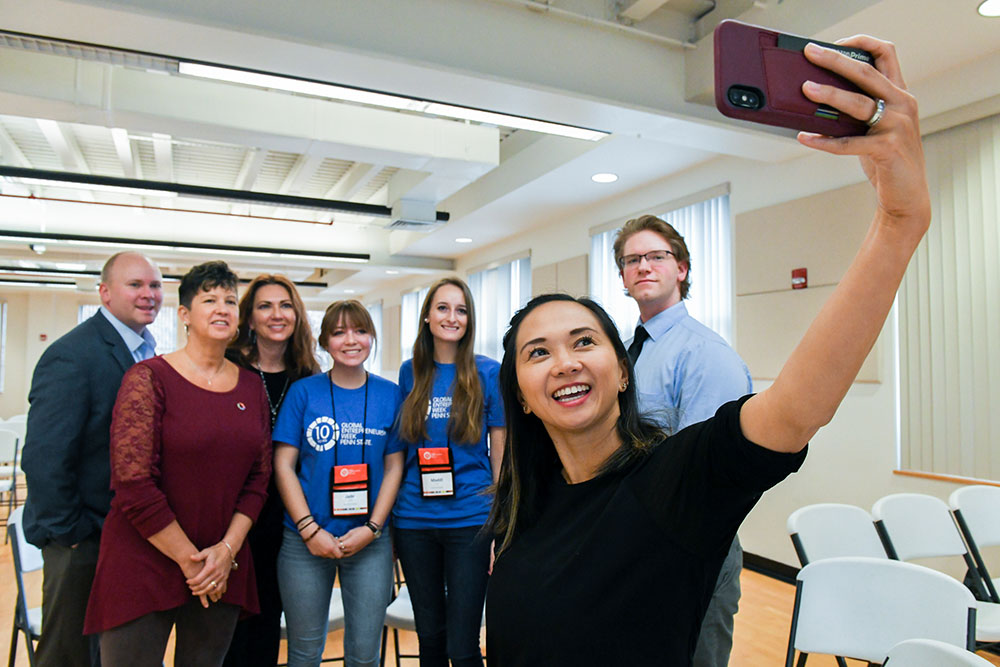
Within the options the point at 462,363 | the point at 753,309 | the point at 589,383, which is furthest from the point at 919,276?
the point at 589,383

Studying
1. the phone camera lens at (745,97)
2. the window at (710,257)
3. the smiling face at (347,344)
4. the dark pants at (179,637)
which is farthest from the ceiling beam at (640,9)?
the dark pants at (179,637)

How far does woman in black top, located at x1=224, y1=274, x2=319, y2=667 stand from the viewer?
7.09 feet

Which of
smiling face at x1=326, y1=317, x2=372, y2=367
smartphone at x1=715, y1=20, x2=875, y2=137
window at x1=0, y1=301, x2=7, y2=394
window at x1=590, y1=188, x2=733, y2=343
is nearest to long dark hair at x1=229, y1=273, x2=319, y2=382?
smiling face at x1=326, y1=317, x2=372, y2=367

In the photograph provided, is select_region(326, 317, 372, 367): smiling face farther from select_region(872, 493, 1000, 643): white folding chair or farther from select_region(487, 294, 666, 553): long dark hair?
select_region(872, 493, 1000, 643): white folding chair

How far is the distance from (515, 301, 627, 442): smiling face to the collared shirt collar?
69 cm

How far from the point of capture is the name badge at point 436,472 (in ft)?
7.16

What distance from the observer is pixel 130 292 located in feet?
7.47

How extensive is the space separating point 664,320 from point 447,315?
88 cm

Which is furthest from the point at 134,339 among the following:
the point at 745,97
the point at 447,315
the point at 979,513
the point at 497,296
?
the point at 497,296

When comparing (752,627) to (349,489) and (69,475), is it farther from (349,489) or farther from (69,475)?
(69,475)

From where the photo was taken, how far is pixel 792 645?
187cm

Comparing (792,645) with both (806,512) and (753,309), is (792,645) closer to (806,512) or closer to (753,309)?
(806,512)

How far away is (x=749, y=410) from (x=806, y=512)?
2067 mm

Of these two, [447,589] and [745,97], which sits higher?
[745,97]
